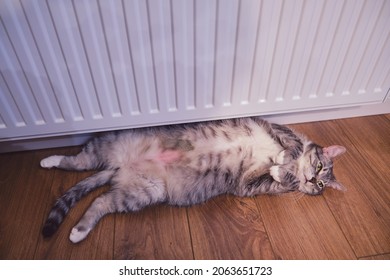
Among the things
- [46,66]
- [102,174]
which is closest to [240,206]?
[102,174]

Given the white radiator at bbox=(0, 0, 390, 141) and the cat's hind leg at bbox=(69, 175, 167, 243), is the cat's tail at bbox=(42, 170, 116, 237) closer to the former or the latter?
the cat's hind leg at bbox=(69, 175, 167, 243)

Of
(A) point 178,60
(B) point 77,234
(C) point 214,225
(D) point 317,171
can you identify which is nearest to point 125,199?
(B) point 77,234

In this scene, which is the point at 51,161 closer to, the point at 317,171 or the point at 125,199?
the point at 125,199

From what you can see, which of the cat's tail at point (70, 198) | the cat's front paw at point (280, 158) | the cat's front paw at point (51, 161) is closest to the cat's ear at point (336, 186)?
the cat's front paw at point (280, 158)

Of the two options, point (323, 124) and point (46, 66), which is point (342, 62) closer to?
point (323, 124)

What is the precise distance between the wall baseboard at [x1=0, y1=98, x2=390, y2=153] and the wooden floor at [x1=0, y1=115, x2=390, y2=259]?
5 centimetres

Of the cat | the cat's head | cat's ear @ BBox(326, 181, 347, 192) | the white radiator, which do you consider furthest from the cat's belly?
cat's ear @ BBox(326, 181, 347, 192)

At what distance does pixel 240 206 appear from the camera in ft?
3.45

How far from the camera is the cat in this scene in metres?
1.02

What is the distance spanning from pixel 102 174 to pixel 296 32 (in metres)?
0.75

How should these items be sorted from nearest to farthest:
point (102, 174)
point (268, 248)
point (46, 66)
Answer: point (46, 66) < point (268, 248) < point (102, 174)

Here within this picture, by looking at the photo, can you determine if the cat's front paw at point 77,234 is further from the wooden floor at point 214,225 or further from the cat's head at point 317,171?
the cat's head at point 317,171

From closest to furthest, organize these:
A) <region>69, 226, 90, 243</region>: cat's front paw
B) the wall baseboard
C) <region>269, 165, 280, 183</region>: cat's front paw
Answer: <region>69, 226, 90, 243</region>: cat's front paw < <region>269, 165, 280, 183</region>: cat's front paw < the wall baseboard

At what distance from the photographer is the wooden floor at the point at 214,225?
95 cm
